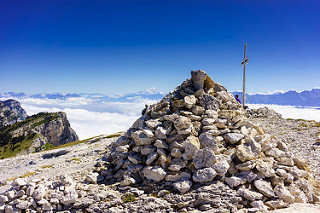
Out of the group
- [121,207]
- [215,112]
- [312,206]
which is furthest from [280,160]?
[121,207]

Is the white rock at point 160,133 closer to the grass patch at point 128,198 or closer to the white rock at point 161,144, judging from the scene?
the white rock at point 161,144

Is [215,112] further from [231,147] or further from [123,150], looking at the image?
[123,150]

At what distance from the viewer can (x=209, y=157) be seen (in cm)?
1154

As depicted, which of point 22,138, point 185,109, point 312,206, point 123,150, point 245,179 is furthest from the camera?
point 22,138

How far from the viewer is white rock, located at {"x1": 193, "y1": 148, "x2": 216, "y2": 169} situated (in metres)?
11.4

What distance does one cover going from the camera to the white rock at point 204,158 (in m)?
11.4

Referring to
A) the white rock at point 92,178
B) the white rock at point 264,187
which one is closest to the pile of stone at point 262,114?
the white rock at point 264,187

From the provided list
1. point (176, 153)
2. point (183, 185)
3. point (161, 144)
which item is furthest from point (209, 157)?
point (161, 144)

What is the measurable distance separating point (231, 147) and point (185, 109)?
5039mm

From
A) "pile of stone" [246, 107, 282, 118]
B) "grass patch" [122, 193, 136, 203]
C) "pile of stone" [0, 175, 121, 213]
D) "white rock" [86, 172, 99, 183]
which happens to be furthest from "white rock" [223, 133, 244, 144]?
"pile of stone" [246, 107, 282, 118]

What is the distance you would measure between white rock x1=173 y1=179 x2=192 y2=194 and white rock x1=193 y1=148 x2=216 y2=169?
1.16 m

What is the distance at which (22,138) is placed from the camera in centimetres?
16625

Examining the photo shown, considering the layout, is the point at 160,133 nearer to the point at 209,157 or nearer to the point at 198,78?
the point at 209,157

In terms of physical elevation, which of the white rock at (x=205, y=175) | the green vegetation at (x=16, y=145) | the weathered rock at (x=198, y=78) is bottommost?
the green vegetation at (x=16, y=145)
